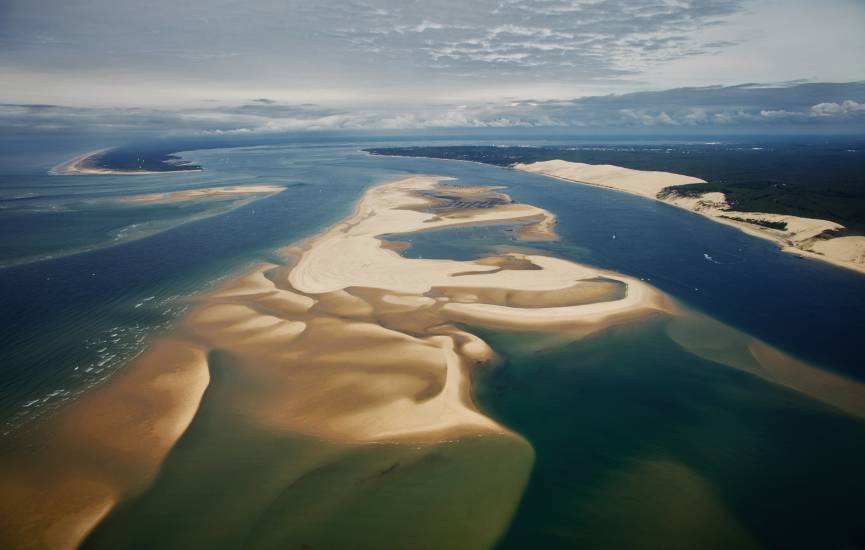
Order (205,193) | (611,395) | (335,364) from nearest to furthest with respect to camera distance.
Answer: (611,395), (335,364), (205,193)

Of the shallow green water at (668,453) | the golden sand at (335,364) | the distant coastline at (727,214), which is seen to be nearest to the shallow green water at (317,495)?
the golden sand at (335,364)

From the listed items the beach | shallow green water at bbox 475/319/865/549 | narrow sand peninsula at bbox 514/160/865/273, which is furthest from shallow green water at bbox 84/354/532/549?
the beach

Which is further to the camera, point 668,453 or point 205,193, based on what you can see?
point 205,193

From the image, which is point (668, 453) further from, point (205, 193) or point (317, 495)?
point (205, 193)

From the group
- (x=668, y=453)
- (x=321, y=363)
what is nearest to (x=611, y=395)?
(x=668, y=453)

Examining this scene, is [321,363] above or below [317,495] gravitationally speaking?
above

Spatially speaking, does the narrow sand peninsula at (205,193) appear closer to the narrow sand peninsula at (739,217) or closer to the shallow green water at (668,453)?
the narrow sand peninsula at (739,217)
